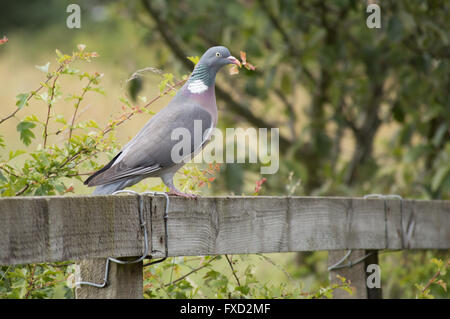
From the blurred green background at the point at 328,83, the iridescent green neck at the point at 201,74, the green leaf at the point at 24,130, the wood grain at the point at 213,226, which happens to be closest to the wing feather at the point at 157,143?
the iridescent green neck at the point at 201,74

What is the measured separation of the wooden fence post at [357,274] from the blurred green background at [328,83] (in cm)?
124

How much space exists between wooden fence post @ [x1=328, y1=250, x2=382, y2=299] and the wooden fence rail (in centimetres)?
12

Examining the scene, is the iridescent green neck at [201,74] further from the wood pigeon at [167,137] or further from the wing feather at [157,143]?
the wing feather at [157,143]

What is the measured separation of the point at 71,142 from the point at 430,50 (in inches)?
116

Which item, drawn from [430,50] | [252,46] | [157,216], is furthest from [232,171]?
[157,216]

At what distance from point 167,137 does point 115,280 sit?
865 millimetres

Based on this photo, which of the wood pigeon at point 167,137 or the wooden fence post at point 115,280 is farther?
the wood pigeon at point 167,137

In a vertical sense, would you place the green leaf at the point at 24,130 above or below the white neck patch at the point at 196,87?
below

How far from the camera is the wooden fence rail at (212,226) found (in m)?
1.54

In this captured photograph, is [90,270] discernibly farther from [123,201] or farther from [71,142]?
[71,142]

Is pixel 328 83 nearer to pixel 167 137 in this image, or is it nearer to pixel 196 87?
pixel 196 87

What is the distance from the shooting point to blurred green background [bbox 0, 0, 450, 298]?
4.18 m

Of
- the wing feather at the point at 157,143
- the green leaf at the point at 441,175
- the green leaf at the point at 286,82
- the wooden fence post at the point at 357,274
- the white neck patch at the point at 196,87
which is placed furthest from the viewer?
the green leaf at the point at 286,82
